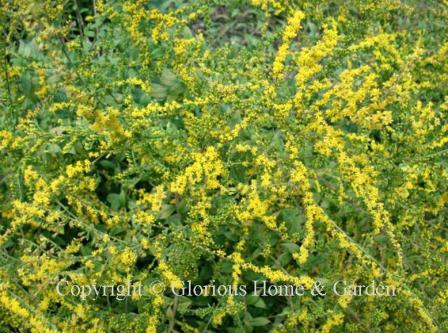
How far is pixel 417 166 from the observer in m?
3.38

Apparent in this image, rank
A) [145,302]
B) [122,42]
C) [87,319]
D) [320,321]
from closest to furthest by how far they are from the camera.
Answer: [87,319]
[145,302]
[320,321]
[122,42]

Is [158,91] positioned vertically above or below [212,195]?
above

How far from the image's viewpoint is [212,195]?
11.3 feet

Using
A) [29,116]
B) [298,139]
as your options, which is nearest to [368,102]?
[298,139]

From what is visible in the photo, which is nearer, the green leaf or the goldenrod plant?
A: the goldenrod plant

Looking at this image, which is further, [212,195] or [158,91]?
[158,91]

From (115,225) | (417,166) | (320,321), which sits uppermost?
(417,166)

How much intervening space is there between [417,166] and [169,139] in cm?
138

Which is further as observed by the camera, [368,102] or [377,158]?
[368,102]

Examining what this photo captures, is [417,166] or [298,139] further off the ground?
[298,139]

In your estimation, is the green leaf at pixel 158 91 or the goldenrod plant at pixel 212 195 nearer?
the goldenrod plant at pixel 212 195

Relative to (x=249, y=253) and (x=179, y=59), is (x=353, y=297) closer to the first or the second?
(x=249, y=253)

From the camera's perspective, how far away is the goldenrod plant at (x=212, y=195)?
3.06m

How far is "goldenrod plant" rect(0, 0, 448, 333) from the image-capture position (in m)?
3.06
